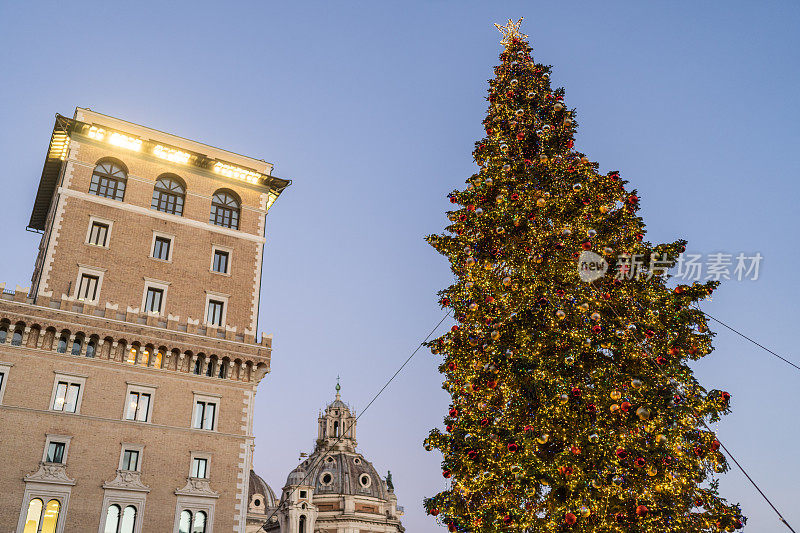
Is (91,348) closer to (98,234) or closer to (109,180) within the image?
(98,234)

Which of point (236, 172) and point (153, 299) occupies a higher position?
point (236, 172)

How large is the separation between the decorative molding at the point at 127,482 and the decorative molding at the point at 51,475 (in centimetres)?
166

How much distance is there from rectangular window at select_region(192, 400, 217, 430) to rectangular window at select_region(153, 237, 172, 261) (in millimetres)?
8515

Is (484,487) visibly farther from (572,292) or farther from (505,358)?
(572,292)

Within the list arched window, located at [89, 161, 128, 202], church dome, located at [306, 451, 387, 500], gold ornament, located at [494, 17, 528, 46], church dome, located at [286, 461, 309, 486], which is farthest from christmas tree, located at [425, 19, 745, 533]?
church dome, located at [286, 461, 309, 486]

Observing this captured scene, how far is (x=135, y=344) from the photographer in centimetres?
3048

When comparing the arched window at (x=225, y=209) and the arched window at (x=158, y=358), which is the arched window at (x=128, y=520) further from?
the arched window at (x=225, y=209)

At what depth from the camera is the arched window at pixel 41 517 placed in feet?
85.5

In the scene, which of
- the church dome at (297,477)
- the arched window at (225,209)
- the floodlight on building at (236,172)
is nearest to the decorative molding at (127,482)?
the arched window at (225,209)

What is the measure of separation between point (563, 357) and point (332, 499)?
291 feet

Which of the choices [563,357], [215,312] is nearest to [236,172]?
[215,312]

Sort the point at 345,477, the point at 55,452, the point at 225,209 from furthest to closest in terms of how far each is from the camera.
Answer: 1. the point at 345,477
2. the point at 225,209
3. the point at 55,452

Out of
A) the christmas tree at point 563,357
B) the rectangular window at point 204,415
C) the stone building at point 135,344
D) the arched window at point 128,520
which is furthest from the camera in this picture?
the rectangular window at point 204,415

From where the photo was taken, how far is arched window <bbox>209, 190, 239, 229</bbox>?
36656 millimetres
